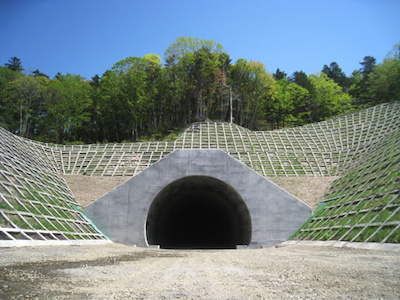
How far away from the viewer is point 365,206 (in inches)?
654

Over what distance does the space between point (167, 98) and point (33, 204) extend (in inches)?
1901

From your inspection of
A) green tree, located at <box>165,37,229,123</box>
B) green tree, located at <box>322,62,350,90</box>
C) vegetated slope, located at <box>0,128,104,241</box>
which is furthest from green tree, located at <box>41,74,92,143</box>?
green tree, located at <box>322,62,350,90</box>

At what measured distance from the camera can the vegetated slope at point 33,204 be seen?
44.6 ft

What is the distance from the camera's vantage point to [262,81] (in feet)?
207

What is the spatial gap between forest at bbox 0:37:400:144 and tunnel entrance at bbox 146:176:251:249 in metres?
20.9

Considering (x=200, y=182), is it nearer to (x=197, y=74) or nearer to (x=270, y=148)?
(x=270, y=148)

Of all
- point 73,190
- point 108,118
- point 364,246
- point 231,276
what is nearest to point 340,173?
point 364,246

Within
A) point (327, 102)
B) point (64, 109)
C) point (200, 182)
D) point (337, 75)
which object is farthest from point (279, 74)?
point (200, 182)

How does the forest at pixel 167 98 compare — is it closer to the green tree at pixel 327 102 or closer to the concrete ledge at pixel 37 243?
the green tree at pixel 327 102

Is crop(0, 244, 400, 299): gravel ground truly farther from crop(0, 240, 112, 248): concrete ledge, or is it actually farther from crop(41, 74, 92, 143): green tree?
crop(41, 74, 92, 143): green tree

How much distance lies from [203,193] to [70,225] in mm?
11001

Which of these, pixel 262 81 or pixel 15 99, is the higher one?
pixel 262 81

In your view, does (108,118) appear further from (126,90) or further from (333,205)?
(333,205)

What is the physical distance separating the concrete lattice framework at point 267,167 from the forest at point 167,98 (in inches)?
679
